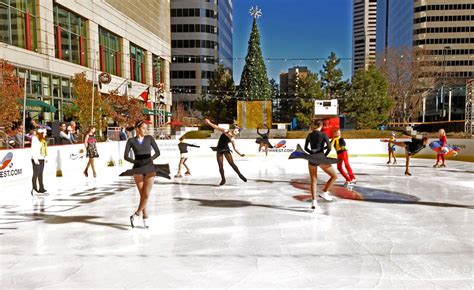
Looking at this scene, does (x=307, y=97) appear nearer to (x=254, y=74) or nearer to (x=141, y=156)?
(x=254, y=74)

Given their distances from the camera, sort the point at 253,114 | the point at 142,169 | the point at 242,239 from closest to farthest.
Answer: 1. the point at 242,239
2. the point at 142,169
3. the point at 253,114

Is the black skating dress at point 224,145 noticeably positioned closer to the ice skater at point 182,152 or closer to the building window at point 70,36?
Result: the ice skater at point 182,152

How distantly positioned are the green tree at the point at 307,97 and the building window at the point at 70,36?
872 inches

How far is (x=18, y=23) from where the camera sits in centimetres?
2398

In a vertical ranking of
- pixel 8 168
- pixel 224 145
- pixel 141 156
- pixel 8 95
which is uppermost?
pixel 8 95

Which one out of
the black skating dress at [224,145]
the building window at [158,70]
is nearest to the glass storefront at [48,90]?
the building window at [158,70]

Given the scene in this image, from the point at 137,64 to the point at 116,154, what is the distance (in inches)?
1091

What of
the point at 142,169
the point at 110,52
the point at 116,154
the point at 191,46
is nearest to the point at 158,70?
the point at 110,52

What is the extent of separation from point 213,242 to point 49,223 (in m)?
3.61

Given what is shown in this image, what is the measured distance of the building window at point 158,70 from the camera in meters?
48.1

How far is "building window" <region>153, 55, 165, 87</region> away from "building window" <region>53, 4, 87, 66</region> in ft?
49.9

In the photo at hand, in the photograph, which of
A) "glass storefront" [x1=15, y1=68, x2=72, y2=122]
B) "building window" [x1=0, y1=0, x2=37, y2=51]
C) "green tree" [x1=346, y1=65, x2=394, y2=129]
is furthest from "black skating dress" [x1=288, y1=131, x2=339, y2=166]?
"green tree" [x1=346, y1=65, x2=394, y2=129]

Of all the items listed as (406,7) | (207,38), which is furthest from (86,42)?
(406,7)

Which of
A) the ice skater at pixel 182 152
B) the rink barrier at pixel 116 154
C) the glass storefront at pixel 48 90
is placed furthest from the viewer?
the glass storefront at pixel 48 90
